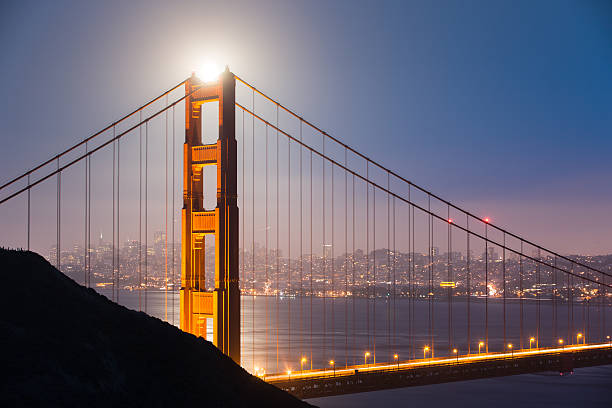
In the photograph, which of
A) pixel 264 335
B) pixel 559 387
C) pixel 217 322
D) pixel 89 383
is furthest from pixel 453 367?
pixel 264 335

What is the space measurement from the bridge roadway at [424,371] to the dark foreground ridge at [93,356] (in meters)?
11.1

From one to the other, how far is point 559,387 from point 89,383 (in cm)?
7121

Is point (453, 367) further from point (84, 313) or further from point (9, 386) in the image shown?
point (9, 386)

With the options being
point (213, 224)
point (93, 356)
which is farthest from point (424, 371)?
point (93, 356)

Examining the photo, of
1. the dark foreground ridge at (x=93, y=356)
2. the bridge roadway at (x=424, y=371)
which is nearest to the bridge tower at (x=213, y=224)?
the bridge roadway at (x=424, y=371)

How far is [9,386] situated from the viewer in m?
12.2

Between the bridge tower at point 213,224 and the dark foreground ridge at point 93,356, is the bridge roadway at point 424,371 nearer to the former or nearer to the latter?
the bridge tower at point 213,224

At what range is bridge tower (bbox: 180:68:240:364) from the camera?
28156 mm

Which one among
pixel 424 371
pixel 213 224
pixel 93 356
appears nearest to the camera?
pixel 93 356

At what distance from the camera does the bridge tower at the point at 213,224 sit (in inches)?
1109

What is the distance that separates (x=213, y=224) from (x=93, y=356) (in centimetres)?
1406

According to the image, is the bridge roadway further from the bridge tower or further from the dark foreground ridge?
the dark foreground ridge

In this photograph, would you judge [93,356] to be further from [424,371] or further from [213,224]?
[424,371]

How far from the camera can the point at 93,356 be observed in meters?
15.0
